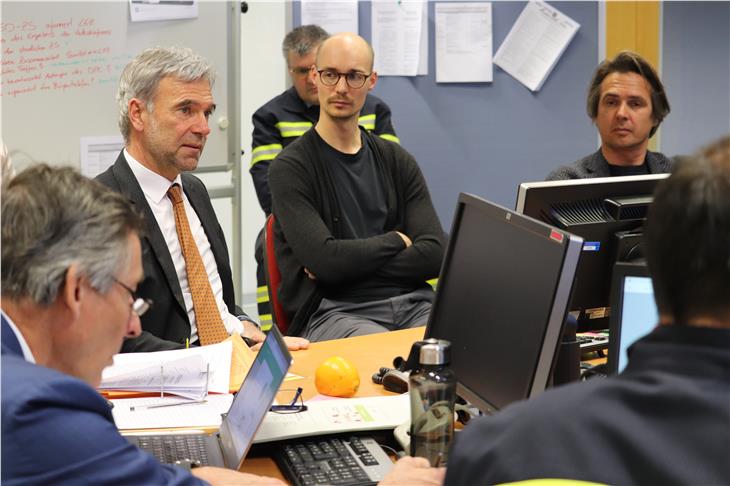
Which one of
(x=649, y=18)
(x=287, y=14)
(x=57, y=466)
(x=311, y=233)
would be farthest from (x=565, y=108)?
(x=57, y=466)

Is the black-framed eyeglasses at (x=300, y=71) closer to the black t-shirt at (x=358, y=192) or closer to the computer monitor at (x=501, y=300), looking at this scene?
the black t-shirt at (x=358, y=192)

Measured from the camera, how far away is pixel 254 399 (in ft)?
5.67

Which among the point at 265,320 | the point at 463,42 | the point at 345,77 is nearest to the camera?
the point at 345,77

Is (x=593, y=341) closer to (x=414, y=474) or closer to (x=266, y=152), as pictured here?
(x=414, y=474)

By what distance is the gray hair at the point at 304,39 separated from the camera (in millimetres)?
4285

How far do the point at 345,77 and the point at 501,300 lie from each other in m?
1.82

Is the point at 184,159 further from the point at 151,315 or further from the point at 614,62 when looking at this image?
the point at 614,62

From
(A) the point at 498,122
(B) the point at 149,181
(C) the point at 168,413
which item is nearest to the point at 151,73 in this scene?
(B) the point at 149,181

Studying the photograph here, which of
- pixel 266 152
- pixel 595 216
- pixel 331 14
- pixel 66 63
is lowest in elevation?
pixel 595 216

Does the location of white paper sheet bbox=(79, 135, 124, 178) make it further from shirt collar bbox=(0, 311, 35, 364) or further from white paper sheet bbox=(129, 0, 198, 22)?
shirt collar bbox=(0, 311, 35, 364)

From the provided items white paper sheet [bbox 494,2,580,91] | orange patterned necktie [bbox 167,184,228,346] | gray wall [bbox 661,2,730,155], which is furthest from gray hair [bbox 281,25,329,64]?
gray wall [bbox 661,2,730,155]

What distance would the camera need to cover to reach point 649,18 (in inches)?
194

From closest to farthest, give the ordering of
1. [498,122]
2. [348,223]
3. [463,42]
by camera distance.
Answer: [348,223], [463,42], [498,122]

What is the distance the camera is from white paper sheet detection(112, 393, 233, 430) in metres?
1.93
